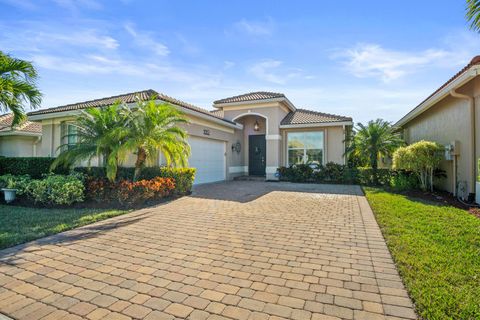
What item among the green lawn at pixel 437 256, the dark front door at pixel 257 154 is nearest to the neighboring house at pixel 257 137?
the dark front door at pixel 257 154

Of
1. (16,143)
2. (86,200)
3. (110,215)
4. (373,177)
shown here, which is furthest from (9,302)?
(16,143)

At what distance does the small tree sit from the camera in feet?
31.9

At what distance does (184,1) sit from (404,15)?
22.3ft

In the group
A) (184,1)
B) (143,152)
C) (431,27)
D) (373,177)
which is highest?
(184,1)

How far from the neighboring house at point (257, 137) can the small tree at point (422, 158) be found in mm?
5097

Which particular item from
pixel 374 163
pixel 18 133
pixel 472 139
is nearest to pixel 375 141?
pixel 374 163

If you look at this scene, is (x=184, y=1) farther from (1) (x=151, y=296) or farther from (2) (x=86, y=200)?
(1) (x=151, y=296)

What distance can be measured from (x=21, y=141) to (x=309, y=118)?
19.3 meters

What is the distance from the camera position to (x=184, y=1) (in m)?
8.33

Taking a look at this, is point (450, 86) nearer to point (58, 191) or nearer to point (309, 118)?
point (309, 118)

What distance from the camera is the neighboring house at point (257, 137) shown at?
45.0 feet

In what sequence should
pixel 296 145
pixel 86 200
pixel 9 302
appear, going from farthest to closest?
pixel 296 145
pixel 86 200
pixel 9 302

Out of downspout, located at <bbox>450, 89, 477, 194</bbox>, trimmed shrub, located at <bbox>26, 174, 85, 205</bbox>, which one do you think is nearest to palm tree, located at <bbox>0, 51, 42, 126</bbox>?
trimmed shrub, located at <bbox>26, 174, 85, 205</bbox>

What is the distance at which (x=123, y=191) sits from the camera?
8016mm
